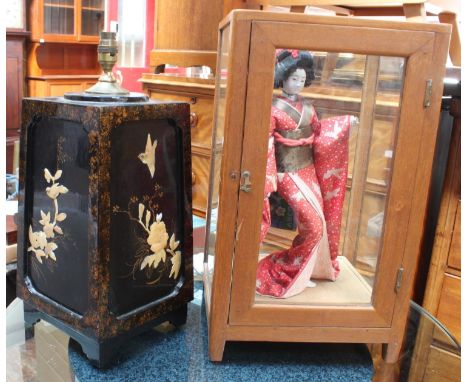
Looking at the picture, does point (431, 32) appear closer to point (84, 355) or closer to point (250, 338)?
point (250, 338)

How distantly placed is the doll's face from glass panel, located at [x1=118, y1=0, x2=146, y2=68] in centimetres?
212

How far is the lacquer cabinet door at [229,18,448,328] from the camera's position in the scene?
0.60 meters

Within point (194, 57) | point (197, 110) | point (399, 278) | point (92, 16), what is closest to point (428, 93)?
point (399, 278)

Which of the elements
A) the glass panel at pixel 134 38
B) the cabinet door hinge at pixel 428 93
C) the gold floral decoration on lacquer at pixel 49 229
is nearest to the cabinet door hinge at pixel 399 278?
the cabinet door hinge at pixel 428 93

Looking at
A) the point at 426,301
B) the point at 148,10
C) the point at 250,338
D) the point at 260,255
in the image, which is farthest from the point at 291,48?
the point at 148,10

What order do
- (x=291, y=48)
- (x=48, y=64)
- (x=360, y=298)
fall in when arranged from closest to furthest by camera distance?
(x=291, y=48), (x=360, y=298), (x=48, y=64)

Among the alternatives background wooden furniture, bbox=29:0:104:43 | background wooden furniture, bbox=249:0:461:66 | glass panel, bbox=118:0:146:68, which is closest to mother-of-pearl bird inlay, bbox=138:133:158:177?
background wooden furniture, bbox=249:0:461:66

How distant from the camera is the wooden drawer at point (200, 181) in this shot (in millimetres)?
1272

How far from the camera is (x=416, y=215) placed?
2.19 feet

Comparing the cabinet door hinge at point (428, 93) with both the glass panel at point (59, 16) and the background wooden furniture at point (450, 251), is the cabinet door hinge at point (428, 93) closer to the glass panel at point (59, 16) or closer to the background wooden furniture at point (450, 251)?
the background wooden furniture at point (450, 251)

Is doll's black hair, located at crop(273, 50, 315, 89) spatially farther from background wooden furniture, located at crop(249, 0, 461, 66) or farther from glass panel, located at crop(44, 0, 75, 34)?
glass panel, located at crop(44, 0, 75, 34)

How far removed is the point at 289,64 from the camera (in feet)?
2.08

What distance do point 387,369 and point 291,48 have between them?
516 millimetres

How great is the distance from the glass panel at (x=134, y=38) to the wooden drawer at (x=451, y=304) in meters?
2.00
